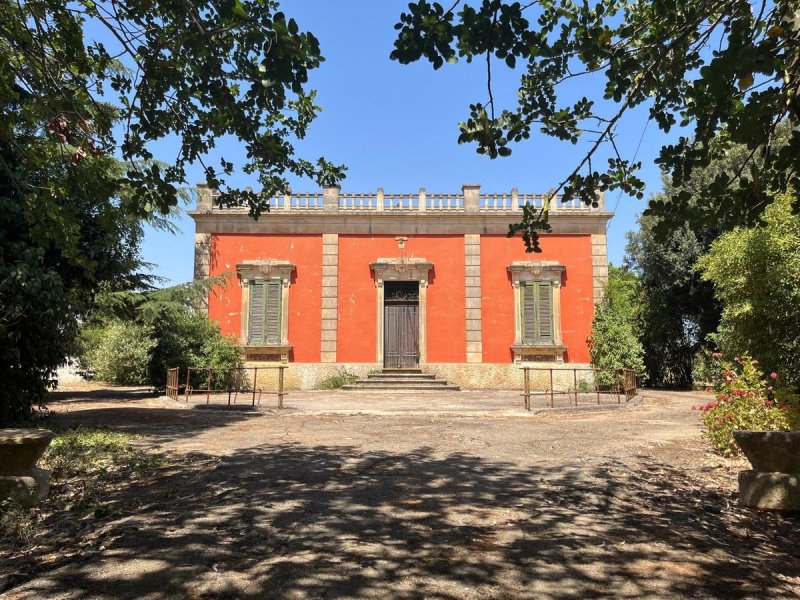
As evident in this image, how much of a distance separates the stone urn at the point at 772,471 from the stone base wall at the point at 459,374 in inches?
504

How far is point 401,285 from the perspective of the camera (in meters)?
18.2

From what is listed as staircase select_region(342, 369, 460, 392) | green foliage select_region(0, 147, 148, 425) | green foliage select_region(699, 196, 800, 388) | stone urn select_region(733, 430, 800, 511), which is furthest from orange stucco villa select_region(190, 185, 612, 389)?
stone urn select_region(733, 430, 800, 511)

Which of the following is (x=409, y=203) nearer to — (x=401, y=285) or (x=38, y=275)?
(x=401, y=285)

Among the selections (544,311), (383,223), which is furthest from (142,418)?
(544,311)

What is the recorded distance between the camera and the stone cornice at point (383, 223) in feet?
59.1

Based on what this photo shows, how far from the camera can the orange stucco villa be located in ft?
57.8

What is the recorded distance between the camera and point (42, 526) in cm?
390

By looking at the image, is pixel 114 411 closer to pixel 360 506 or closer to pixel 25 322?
pixel 25 322

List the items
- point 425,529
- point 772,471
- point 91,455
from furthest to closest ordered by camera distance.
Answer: point 91,455, point 772,471, point 425,529

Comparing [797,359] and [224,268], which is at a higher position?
[224,268]

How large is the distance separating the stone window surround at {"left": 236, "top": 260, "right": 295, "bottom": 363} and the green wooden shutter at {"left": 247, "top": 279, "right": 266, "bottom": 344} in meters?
0.09

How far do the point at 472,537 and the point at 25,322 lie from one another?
684 centimetres

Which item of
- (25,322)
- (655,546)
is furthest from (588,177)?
(25,322)

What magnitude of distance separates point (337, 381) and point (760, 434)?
1371 centimetres
